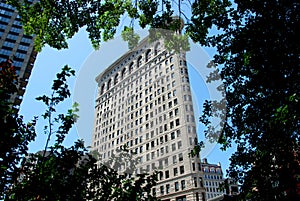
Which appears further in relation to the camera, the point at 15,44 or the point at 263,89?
the point at 15,44

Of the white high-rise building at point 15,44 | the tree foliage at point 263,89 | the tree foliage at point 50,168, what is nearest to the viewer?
the tree foliage at point 50,168

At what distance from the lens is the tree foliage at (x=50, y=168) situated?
4562 mm

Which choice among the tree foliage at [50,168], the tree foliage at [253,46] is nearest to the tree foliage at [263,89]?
the tree foliage at [253,46]

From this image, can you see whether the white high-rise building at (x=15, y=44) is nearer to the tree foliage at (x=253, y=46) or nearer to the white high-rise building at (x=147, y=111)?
the tree foliage at (x=253, y=46)

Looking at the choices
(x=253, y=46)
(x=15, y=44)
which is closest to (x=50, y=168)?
(x=253, y=46)

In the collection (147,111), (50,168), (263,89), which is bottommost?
(50,168)

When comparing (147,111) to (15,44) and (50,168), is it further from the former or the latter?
(15,44)

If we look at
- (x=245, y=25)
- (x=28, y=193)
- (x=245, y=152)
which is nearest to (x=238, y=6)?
(x=245, y=25)

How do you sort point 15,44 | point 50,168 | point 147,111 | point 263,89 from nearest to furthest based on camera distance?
point 50,168, point 147,111, point 263,89, point 15,44

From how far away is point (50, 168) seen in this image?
495cm

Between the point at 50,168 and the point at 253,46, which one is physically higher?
the point at 253,46

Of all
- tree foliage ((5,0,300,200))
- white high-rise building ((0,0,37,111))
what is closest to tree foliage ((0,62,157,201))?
tree foliage ((5,0,300,200))

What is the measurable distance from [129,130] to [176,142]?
5.02 feet

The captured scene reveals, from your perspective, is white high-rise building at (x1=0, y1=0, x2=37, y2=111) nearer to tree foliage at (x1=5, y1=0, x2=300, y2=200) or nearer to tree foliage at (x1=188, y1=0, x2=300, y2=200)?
tree foliage at (x1=5, y1=0, x2=300, y2=200)
